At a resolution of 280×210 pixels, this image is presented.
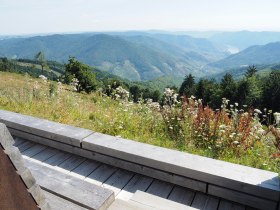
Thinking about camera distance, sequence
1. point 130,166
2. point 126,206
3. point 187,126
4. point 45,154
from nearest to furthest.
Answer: point 126,206, point 130,166, point 45,154, point 187,126

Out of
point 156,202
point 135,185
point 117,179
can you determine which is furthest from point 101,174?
point 156,202

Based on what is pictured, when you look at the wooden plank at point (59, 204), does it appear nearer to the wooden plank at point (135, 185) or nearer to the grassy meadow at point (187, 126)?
the wooden plank at point (135, 185)

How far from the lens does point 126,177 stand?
12.7 ft

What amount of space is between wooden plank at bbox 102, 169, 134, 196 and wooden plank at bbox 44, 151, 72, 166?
99cm

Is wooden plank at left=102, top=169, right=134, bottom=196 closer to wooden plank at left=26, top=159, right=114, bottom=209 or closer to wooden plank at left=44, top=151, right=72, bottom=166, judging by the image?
wooden plank at left=26, top=159, right=114, bottom=209

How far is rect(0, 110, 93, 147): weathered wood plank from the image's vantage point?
4434 millimetres

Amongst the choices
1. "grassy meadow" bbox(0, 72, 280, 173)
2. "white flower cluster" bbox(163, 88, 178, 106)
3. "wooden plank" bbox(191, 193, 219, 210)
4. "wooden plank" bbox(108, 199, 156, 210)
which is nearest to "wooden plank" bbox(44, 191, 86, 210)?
"wooden plank" bbox(108, 199, 156, 210)

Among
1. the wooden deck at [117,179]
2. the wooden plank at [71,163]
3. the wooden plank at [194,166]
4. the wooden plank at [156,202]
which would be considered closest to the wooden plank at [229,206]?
the wooden deck at [117,179]

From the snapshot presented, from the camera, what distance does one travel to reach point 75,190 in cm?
290

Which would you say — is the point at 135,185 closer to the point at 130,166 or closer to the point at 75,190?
the point at 130,166

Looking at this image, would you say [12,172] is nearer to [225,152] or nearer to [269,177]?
[269,177]

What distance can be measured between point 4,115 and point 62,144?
1609mm

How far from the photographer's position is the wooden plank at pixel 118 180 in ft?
12.0

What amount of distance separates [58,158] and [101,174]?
0.91 m
